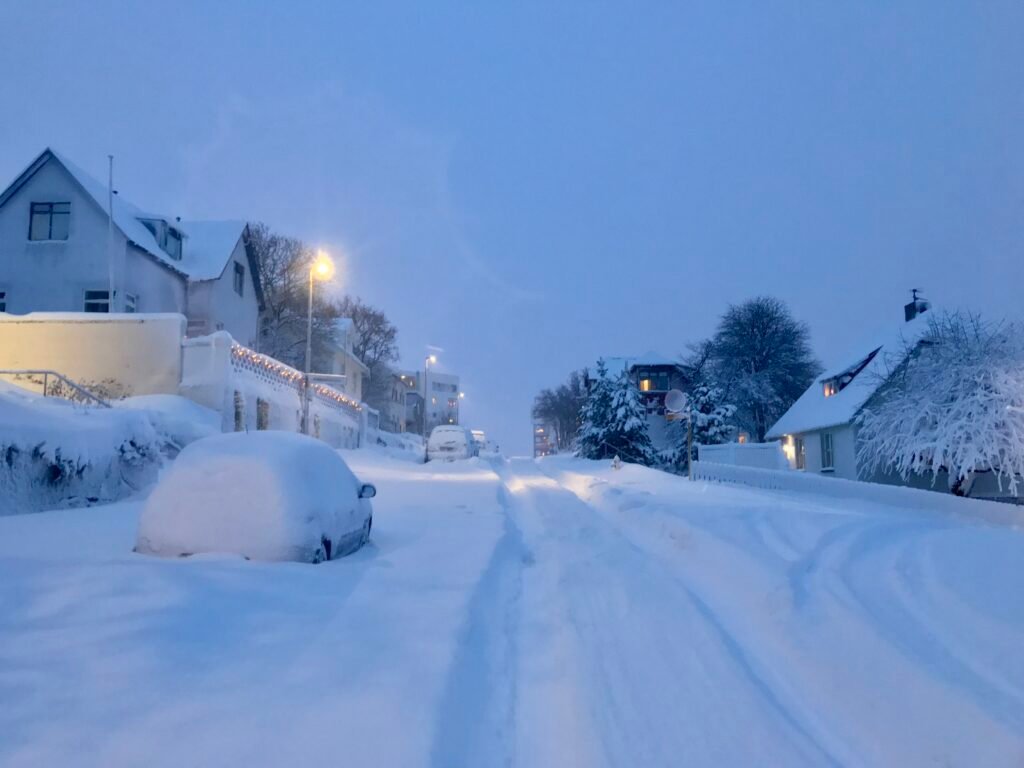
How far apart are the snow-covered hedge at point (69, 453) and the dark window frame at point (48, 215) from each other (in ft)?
54.1

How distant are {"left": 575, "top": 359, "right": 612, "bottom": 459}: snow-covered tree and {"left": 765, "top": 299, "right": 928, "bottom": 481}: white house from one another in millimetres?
10750

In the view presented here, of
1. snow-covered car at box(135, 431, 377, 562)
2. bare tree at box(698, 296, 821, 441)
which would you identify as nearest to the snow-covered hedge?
snow-covered car at box(135, 431, 377, 562)

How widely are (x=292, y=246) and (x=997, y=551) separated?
43.3 meters

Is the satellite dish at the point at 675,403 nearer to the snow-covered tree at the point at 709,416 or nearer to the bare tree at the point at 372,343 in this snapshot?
the snow-covered tree at the point at 709,416

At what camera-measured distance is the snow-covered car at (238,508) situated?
723cm

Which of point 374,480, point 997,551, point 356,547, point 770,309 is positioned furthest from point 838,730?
point 770,309

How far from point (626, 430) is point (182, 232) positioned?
27625 millimetres

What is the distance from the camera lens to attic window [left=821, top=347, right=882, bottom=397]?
1299 inches

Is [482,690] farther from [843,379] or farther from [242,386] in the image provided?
[843,379]

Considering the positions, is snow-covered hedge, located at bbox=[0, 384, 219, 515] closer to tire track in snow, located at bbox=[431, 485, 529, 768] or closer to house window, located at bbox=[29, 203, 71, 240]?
tire track in snow, located at bbox=[431, 485, 529, 768]

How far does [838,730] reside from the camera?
4254mm

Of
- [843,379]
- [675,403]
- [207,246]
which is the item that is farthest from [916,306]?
[207,246]

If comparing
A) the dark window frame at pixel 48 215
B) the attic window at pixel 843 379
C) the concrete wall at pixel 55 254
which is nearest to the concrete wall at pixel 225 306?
the concrete wall at pixel 55 254

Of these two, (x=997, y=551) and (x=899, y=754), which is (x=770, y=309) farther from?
(x=899, y=754)
